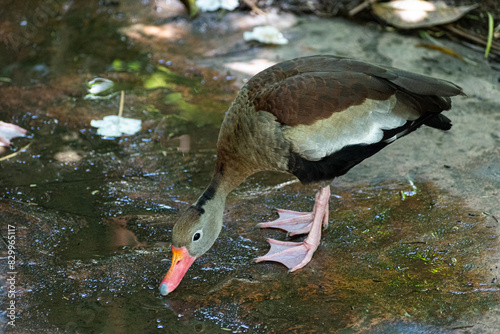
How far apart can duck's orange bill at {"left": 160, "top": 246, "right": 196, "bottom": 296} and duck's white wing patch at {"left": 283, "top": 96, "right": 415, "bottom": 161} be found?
0.96 meters

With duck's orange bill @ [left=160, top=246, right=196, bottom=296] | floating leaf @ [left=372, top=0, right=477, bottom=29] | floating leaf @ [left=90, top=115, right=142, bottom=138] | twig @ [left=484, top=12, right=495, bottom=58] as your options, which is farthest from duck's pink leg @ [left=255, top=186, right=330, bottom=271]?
floating leaf @ [left=372, top=0, right=477, bottom=29]

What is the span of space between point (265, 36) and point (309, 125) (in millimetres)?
2904

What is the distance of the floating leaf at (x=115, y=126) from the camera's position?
16.0 ft

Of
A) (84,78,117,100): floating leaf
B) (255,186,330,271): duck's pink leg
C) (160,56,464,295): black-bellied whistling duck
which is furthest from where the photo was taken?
(84,78,117,100): floating leaf

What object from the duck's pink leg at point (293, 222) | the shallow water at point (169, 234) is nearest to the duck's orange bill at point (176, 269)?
the shallow water at point (169, 234)

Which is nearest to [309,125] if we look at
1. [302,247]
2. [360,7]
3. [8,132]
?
[302,247]

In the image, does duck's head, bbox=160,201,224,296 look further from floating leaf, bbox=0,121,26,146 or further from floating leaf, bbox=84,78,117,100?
floating leaf, bbox=84,78,117,100

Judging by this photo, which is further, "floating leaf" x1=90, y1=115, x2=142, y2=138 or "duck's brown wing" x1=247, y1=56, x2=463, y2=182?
"floating leaf" x1=90, y1=115, x2=142, y2=138

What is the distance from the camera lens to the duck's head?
3340mm

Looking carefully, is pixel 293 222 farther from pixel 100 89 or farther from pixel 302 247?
pixel 100 89

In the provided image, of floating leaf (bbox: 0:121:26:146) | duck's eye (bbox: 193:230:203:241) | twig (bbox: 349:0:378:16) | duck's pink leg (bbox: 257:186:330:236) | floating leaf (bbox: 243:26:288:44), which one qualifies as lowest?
floating leaf (bbox: 0:121:26:146)

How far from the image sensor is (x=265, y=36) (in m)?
6.19

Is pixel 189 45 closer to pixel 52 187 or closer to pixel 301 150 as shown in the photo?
pixel 52 187

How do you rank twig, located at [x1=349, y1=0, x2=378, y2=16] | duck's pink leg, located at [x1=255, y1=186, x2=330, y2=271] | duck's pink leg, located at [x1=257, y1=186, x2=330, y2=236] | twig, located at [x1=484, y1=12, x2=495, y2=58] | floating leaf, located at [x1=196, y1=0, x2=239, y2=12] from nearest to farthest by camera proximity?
duck's pink leg, located at [x1=255, y1=186, x2=330, y2=271] < duck's pink leg, located at [x1=257, y1=186, x2=330, y2=236] < twig, located at [x1=484, y1=12, x2=495, y2=58] < twig, located at [x1=349, y1=0, x2=378, y2=16] < floating leaf, located at [x1=196, y1=0, x2=239, y2=12]
